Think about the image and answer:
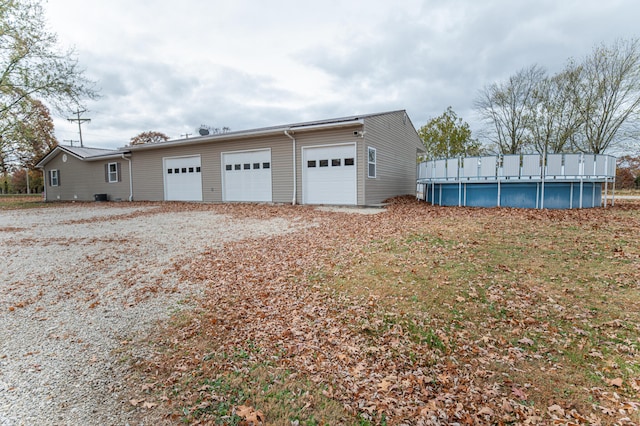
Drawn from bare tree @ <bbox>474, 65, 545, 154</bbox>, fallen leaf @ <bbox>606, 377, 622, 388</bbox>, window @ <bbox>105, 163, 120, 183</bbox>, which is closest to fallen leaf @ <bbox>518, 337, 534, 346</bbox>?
fallen leaf @ <bbox>606, 377, 622, 388</bbox>

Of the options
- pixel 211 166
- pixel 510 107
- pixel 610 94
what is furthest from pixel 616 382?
pixel 510 107

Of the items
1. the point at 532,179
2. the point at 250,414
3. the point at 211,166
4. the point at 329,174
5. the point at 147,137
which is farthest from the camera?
the point at 147,137

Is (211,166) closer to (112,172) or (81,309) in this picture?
(112,172)

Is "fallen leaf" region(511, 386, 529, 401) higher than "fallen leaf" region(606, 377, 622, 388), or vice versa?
"fallen leaf" region(606, 377, 622, 388)

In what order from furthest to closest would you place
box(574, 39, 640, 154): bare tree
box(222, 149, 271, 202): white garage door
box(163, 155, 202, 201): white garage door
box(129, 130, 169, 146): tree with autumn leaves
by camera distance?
box(129, 130, 169, 146): tree with autumn leaves
box(574, 39, 640, 154): bare tree
box(163, 155, 202, 201): white garage door
box(222, 149, 271, 202): white garage door

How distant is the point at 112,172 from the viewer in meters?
21.5

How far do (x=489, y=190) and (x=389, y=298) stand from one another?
35.3 ft

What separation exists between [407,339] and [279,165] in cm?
1236

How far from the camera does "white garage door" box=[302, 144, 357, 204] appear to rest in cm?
1327

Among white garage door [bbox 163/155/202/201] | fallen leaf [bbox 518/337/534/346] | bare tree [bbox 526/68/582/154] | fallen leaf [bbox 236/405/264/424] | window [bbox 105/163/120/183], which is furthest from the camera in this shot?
window [bbox 105/163/120/183]

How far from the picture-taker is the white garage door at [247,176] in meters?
15.3

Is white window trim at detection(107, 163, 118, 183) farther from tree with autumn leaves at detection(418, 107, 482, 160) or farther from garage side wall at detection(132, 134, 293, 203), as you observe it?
tree with autumn leaves at detection(418, 107, 482, 160)

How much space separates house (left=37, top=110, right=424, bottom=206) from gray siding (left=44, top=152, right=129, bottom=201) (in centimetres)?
11

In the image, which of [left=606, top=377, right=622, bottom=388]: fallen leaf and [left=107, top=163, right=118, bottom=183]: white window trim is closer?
[left=606, top=377, right=622, bottom=388]: fallen leaf
